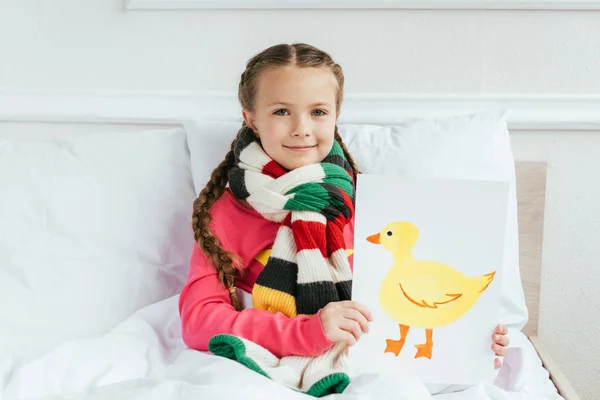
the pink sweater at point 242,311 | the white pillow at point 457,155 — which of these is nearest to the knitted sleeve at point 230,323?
the pink sweater at point 242,311

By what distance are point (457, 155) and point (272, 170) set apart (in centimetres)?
36

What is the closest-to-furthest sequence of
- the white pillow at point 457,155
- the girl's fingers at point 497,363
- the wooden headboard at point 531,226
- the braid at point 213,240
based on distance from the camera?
the girl's fingers at point 497,363
the braid at point 213,240
the white pillow at point 457,155
the wooden headboard at point 531,226

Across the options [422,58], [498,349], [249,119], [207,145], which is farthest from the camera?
[422,58]

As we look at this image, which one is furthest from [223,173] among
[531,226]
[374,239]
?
[531,226]

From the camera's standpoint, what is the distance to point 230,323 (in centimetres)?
105

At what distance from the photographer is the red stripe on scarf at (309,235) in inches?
42.1

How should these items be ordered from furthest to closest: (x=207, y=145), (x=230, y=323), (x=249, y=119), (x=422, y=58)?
(x=422, y=58)
(x=207, y=145)
(x=249, y=119)
(x=230, y=323)

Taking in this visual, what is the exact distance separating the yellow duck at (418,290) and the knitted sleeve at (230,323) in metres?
0.11

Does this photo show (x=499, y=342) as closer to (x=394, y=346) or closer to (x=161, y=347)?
(x=394, y=346)

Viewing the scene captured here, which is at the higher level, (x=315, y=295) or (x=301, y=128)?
(x=301, y=128)

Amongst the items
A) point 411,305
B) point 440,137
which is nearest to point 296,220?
point 411,305

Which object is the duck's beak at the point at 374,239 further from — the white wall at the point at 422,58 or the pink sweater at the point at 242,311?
the white wall at the point at 422,58

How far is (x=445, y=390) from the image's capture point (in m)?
1.00

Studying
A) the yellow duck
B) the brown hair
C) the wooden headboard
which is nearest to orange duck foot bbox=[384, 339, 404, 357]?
the yellow duck
